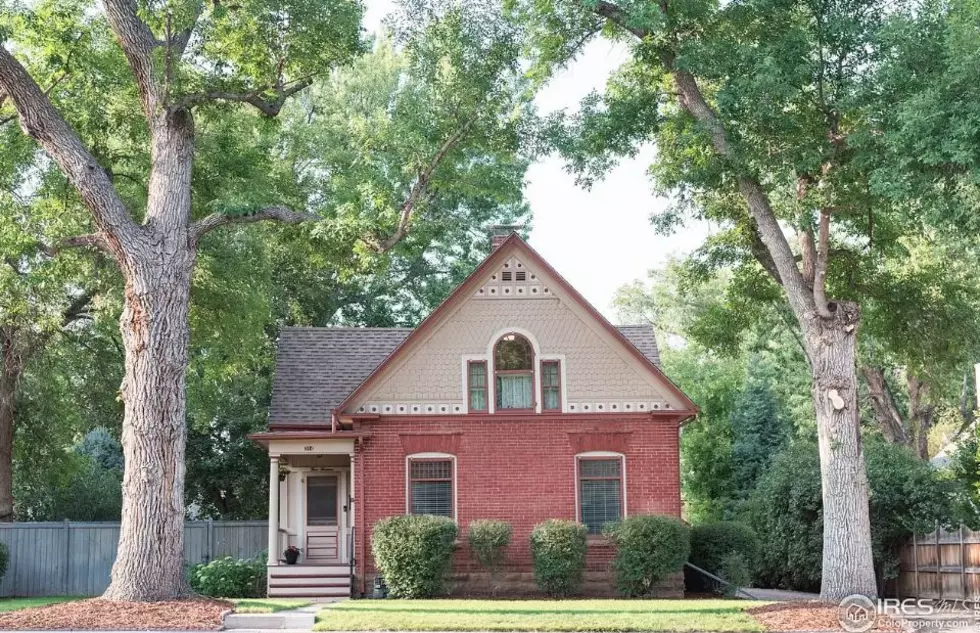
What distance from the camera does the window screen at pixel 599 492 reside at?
2275cm

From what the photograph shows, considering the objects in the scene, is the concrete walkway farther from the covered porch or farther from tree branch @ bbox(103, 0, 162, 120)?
tree branch @ bbox(103, 0, 162, 120)

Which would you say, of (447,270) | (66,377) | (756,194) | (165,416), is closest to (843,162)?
(756,194)

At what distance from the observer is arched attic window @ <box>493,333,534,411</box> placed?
2316cm

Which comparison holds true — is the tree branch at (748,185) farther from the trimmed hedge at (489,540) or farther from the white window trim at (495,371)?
the trimmed hedge at (489,540)

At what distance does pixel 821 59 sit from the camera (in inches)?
754

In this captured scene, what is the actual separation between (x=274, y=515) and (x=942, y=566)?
42.2 feet

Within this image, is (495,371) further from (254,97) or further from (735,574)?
(254,97)

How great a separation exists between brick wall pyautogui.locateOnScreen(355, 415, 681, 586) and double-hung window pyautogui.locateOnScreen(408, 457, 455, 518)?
0.67ft

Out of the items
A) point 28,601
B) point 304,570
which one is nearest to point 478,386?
point 304,570

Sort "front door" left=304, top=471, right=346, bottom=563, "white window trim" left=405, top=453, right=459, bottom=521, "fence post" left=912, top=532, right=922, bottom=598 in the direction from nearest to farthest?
1. "fence post" left=912, top=532, right=922, bottom=598
2. "white window trim" left=405, top=453, right=459, bottom=521
3. "front door" left=304, top=471, right=346, bottom=563

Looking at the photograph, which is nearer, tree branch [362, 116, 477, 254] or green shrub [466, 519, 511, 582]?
tree branch [362, 116, 477, 254]

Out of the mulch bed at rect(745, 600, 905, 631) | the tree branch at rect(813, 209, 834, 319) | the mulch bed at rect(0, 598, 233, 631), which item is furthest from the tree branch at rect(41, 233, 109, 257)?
the tree branch at rect(813, 209, 834, 319)

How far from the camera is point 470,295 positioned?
2333 cm

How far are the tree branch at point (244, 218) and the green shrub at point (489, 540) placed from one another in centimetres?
685
